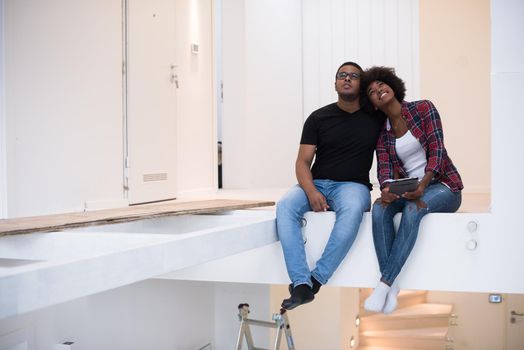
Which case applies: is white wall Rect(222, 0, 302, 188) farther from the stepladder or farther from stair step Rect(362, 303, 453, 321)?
stair step Rect(362, 303, 453, 321)

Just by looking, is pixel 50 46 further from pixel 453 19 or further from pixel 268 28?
pixel 453 19

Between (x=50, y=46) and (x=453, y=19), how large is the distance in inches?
169

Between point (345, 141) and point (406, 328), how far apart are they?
476cm

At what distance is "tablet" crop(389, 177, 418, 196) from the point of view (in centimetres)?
291

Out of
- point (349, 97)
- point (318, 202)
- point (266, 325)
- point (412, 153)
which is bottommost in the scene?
point (266, 325)

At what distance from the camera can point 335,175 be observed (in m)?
3.27

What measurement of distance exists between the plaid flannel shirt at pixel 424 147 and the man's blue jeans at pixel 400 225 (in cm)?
8

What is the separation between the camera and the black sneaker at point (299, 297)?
279 centimetres

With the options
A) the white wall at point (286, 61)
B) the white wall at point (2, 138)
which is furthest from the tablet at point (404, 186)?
the white wall at point (286, 61)

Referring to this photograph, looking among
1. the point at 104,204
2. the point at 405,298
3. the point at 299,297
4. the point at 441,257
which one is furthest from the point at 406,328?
the point at 299,297

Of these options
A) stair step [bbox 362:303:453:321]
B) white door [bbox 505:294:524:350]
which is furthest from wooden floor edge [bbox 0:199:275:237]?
white door [bbox 505:294:524:350]

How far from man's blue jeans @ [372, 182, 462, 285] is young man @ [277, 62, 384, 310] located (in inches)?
4.9

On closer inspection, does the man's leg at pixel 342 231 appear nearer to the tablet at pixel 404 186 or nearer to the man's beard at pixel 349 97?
the tablet at pixel 404 186

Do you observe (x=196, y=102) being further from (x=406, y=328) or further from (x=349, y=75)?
(x=406, y=328)
